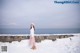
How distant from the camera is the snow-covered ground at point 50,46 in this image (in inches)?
87.7

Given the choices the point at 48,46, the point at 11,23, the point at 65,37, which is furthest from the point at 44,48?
the point at 11,23

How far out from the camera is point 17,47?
2230mm

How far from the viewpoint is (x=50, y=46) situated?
2.23 m

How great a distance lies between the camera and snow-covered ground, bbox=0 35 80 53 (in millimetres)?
2229

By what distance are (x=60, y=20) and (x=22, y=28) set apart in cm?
39

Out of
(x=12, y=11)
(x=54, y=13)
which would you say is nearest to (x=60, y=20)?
(x=54, y=13)

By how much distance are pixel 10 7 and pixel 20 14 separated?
0.12m

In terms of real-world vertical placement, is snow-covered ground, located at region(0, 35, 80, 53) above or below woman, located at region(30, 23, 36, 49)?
below

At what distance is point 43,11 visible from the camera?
7.41 feet

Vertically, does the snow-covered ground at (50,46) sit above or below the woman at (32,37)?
below

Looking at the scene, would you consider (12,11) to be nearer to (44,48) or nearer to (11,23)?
(11,23)

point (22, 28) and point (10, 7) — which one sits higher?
point (10, 7)

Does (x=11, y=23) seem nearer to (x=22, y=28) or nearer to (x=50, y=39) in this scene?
(x=22, y=28)

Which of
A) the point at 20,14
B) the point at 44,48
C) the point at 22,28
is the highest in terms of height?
the point at 20,14
